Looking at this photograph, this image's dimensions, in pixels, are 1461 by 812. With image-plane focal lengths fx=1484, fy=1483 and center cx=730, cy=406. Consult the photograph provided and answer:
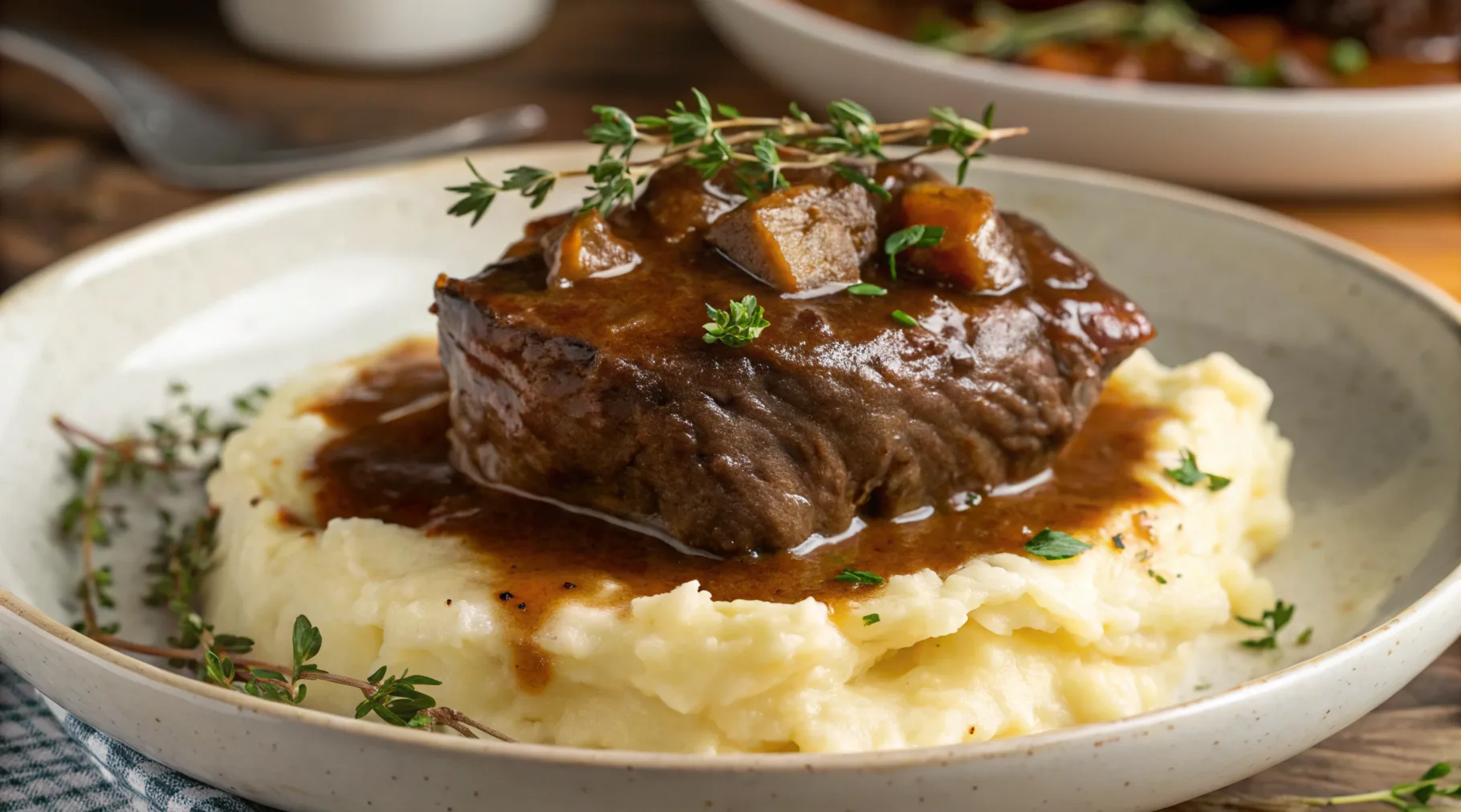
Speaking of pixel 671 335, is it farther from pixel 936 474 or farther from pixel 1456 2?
pixel 1456 2

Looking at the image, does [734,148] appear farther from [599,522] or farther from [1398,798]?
[1398,798]

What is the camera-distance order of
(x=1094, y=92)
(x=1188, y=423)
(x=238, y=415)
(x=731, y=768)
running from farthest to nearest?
(x=1094, y=92), (x=238, y=415), (x=1188, y=423), (x=731, y=768)

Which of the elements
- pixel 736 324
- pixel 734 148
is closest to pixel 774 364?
pixel 736 324

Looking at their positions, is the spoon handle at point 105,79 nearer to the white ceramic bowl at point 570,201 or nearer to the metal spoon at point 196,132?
the metal spoon at point 196,132

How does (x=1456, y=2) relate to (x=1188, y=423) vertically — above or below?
above

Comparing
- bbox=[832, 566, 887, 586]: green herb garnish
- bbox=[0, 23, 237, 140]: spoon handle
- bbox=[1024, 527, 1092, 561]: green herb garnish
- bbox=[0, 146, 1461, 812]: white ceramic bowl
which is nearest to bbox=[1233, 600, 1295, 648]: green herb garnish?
bbox=[0, 146, 1461, 812]: white ceramic bowl

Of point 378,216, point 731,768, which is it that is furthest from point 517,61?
point 731,768

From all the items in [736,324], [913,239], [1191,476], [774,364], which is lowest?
[1191,476]

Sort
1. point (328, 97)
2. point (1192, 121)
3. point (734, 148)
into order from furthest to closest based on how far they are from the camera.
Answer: point (328, 97), point (1192, 121), point (734, 148)
